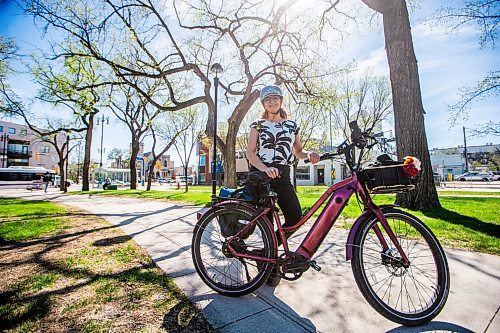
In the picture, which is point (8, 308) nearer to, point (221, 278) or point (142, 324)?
point (142, 324)

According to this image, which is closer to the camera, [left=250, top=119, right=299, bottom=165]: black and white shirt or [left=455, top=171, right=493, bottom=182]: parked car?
[left=250, top=119, right=299, bottom=165]: black and white shirt

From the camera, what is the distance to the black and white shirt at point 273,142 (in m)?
2.59

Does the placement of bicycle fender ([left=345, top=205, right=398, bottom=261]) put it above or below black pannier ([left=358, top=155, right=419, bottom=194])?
below

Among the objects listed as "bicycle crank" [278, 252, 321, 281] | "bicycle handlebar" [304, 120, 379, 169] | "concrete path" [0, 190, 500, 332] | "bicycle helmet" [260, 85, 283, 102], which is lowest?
"concrete path" [0, 190, 500, 332]

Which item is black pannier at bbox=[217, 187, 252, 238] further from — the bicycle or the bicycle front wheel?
the bicycle front wheel

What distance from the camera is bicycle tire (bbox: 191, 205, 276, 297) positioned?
2299mm

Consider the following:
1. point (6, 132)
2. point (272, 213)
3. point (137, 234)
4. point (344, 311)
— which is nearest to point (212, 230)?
point (272, 213)

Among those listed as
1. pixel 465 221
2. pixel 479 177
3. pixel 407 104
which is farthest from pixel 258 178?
pixel 479 177

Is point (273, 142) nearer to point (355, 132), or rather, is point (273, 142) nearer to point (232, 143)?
point (355, 132)

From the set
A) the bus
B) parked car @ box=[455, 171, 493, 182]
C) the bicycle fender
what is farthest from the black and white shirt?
parked car @ box=[455, 171, 493, 182]

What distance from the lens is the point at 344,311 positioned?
1.96m

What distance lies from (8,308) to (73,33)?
10.6m

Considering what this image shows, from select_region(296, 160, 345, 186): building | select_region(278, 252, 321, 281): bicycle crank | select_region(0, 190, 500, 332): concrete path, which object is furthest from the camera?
select_region(296, 160, 345, 186): building

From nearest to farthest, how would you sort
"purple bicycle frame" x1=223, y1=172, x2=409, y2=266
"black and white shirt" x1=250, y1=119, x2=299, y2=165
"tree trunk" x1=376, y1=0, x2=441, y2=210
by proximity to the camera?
"purple bicycle frame" x1=223, y1=172, x2=409, y2=266
"black and white shirt" x1=250, y1=119, x2=299, y2=165
"tree trunk" x1=376, y1=0, x2=441, y2=210
